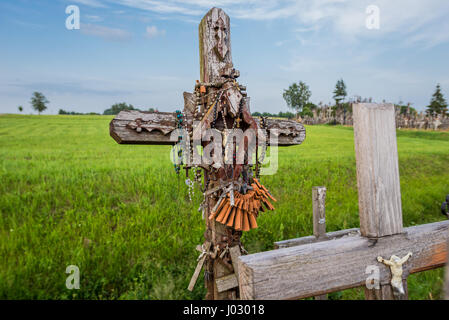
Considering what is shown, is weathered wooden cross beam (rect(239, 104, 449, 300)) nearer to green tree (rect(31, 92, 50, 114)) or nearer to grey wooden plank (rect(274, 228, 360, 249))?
Result: grey wooden plank (rect(274, 228, 360, 249))

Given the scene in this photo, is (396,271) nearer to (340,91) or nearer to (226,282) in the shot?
(226,282)

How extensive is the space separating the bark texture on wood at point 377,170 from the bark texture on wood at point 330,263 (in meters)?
0.10

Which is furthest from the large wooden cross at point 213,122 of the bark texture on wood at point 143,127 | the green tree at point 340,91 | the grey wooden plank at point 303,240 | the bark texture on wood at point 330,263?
the green tree at point 340,91

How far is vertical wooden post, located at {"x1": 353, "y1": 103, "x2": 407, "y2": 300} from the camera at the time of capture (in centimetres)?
153

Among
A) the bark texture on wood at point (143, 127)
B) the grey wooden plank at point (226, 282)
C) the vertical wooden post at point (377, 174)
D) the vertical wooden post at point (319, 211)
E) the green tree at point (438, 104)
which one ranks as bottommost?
the grey wooden plank at point (226, 282)

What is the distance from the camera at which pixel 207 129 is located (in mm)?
2014

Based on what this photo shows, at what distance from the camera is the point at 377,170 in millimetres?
1536

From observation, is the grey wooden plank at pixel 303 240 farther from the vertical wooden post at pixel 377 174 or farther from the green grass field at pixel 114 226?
the vertical wooden post at pixel 377 174

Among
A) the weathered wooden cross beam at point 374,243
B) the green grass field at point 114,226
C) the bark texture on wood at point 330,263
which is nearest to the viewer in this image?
the bark texture on wood at point 330,263

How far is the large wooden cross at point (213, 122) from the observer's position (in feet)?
6.57

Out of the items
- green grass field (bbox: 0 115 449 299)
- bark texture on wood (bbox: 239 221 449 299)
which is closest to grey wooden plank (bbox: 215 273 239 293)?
bark texture on wood (bbox: 239 221 449 299)

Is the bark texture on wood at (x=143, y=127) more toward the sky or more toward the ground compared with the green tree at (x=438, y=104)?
more toward the ground
